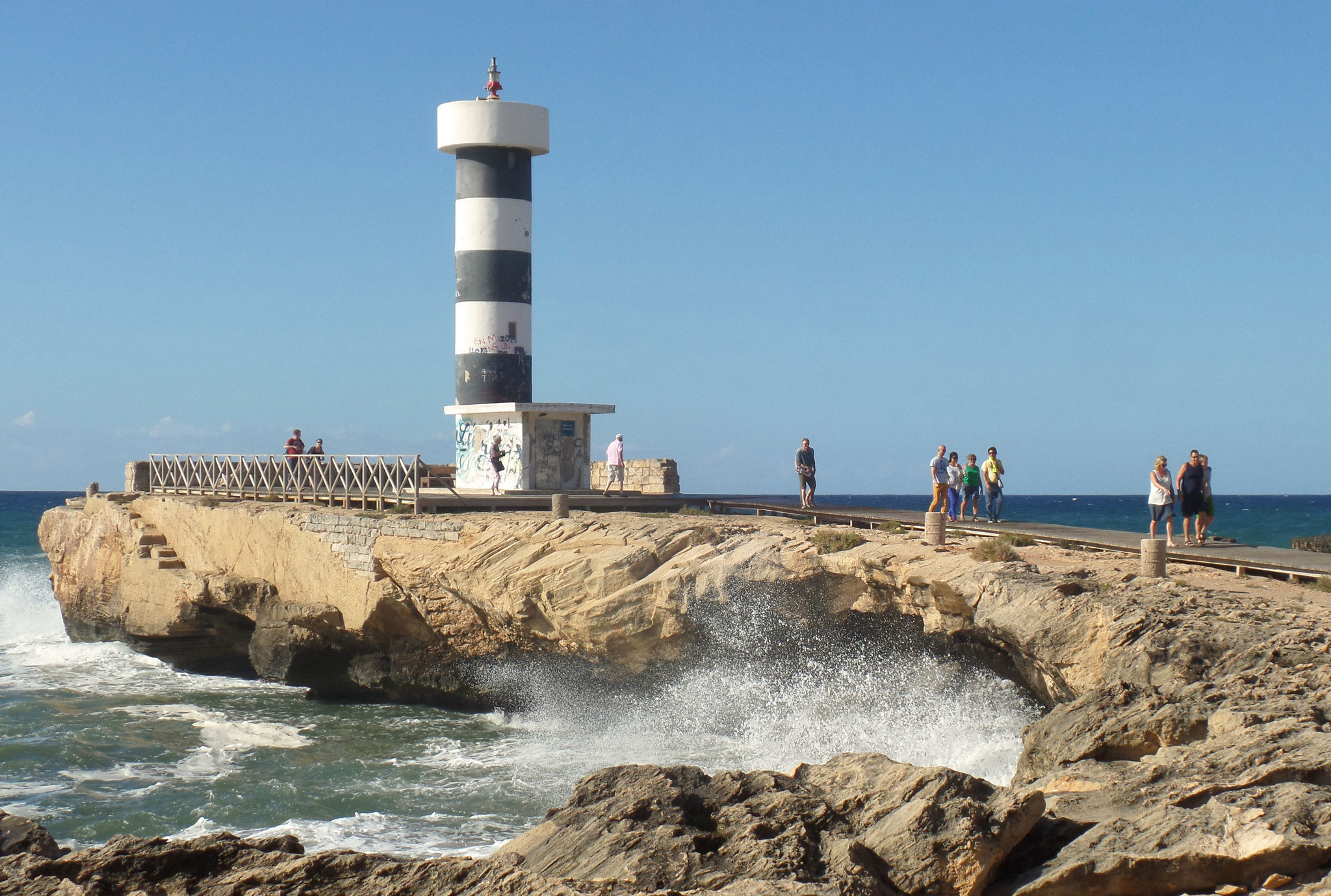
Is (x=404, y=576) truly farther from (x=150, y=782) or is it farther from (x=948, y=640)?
(x=948, y=640)

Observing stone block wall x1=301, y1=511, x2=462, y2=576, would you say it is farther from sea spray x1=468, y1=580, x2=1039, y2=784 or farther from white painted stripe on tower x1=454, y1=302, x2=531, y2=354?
white painted stripe on tower x1=454, y1=302, x2=531, y2=354

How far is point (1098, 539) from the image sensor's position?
17047mm

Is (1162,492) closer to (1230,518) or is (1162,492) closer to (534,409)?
(534,409)

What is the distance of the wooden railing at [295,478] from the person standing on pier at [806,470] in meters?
7.01

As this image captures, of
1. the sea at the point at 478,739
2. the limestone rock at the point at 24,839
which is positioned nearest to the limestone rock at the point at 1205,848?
the sea at the point at 478,739

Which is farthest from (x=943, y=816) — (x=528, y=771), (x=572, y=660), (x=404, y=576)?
(x=404, y=576)

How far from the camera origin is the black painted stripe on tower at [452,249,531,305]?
85.4 feet

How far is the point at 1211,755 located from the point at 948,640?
680 centimetres

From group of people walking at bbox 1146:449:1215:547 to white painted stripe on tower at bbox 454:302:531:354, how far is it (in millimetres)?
14201

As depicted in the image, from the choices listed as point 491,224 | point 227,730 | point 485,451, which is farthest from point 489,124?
point 227,730

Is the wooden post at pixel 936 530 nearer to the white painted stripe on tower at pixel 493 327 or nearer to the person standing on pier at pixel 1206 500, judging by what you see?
the person standing on pier at pixel 1206 500

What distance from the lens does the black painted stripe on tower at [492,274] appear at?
85.4ft

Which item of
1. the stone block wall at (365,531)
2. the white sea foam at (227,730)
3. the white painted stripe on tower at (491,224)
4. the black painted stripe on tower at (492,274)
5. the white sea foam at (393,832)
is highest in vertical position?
the white painted stripe on tower at (491,224)

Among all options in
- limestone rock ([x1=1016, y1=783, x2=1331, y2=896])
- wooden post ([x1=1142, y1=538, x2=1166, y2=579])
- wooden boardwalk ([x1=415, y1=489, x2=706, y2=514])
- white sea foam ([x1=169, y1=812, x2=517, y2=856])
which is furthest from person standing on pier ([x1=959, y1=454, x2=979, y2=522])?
limestone rock ([x1=1016, y1=783, x2=1331, y2=896])
